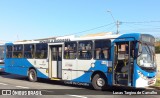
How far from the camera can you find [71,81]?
1817 cm

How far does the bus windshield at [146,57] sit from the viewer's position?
15.0m

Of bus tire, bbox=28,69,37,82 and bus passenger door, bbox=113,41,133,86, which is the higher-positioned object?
bus passenger door, bbox=113,41,133,86

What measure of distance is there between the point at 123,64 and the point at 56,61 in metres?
5.14

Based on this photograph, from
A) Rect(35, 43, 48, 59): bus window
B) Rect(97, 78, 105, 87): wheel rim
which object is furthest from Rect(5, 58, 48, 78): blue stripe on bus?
Rect(97, 78, 105, 87): wheel rim

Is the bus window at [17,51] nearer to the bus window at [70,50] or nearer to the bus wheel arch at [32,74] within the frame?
the bus wheel arch at [32,74]

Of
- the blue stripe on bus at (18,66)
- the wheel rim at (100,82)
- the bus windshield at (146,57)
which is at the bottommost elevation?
the wheel rim at (100,82)

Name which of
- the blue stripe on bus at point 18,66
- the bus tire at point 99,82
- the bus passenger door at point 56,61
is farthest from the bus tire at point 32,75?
the bus tire at point 99,82

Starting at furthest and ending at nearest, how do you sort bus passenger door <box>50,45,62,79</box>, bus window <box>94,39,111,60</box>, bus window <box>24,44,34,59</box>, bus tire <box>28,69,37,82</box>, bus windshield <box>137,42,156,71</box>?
bus window <box>24,44,34,59</box> → bus tire <box>28,69,37,82</box> → bus passenger door <box>50,45,62,79</box> → bus window <box>94,39,111,60</box> → bus windshield <box>137,42,156,71</box>

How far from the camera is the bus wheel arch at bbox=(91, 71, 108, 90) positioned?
639 inches

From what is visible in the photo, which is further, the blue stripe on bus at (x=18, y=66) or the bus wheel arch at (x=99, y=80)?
the blue stripe on bus at (x=18, y=66)

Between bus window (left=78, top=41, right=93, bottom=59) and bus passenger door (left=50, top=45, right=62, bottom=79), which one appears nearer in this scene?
bus window (left=78, top=41, right=93, bottom=59)


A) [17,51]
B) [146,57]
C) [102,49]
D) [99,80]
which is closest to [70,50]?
[102,49]

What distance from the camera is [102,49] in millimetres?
16484

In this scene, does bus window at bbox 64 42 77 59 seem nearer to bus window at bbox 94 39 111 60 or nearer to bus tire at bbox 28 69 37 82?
bus window at bbox 94 39 111 60
